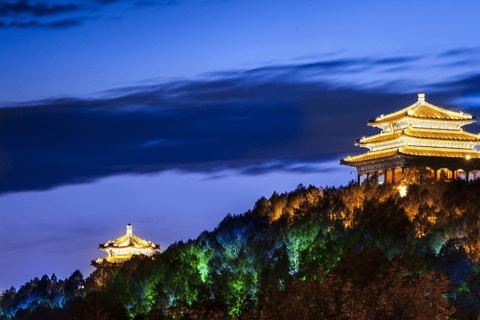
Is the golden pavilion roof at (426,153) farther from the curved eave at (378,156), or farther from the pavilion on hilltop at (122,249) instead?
the pavilion on hilltop at (122,249)

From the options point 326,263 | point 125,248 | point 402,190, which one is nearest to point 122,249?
point 125,248

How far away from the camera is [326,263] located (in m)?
49.2

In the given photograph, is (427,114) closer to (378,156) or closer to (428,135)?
(428,135)

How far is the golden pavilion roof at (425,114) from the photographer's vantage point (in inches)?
3071

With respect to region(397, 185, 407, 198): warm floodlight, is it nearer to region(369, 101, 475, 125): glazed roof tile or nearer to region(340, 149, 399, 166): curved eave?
region(340, 149, 399, 166): curved eave

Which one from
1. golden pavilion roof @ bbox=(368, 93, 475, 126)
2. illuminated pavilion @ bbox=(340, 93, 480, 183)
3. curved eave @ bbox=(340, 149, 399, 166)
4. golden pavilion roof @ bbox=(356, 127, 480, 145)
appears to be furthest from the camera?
golden pavilion roof @ bbox=(368, 93, 475, 126)

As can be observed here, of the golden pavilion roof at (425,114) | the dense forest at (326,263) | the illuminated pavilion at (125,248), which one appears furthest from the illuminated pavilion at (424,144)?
the illuminated pavilion at (125,248)

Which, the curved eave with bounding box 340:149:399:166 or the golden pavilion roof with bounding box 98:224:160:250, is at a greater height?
the curved eave with bounding box 340:149:399:166

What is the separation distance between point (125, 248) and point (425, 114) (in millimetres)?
35298

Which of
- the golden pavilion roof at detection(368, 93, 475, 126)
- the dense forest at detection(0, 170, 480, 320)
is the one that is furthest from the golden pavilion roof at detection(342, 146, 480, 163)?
the dense forest at detection(0, 170, 480, 320)

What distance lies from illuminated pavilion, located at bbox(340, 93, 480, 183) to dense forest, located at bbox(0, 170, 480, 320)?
3535 mm

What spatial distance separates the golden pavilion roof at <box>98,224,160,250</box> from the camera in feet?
317

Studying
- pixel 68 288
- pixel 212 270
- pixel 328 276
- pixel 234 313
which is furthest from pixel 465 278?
pixel 68 288

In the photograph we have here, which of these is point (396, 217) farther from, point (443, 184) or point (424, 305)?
point (424, 305)
